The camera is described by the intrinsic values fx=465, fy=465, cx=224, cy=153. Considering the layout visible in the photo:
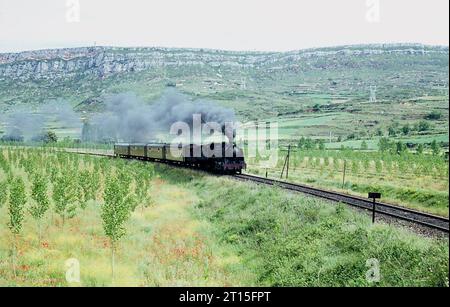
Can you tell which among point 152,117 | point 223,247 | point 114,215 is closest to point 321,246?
point 223,247

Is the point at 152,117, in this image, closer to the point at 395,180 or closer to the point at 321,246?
the point at 395,180

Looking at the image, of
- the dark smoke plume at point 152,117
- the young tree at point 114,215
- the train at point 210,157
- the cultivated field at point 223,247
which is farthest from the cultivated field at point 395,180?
the young tree at point 114,215

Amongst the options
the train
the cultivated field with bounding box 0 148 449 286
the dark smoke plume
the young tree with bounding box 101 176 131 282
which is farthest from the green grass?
the dark smoke plume

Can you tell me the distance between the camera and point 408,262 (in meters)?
12.8

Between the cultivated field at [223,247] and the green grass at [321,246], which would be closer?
the green grass at [321,246]

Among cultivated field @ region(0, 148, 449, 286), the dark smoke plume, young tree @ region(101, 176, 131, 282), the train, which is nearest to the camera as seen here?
cultivated field @ region(0, 148, 449, 286)

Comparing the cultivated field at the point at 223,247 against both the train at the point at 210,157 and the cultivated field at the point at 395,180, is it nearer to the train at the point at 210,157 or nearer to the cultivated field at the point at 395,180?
the cultivated field at the point at 395,180

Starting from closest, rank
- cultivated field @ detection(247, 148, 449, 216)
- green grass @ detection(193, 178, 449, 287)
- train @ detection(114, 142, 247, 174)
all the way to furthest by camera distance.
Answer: green grass @ detection(193, 178, 449, 287) → cultivated field @ detection(247, 148, 449, 216) → train @ detection(114, 142, 247, 174)

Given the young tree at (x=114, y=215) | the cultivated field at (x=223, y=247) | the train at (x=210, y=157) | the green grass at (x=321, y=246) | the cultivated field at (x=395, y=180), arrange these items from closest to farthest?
the green grass at (x=321, y=246), the cultivated field at (x=223, y=247), the young tree at (x=114, y=215), the cultivated field at (x=395, y=180), the train at (x=210, y=157)

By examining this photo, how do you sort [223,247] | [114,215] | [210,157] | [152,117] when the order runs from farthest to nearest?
[152,117]
[210,157]
[223,247]
[114,215]

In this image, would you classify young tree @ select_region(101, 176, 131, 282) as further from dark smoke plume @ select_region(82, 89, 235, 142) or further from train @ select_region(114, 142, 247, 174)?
dark smoke plume @ select_region(82, 89, 235, 142)

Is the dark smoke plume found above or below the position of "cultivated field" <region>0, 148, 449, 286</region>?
above
